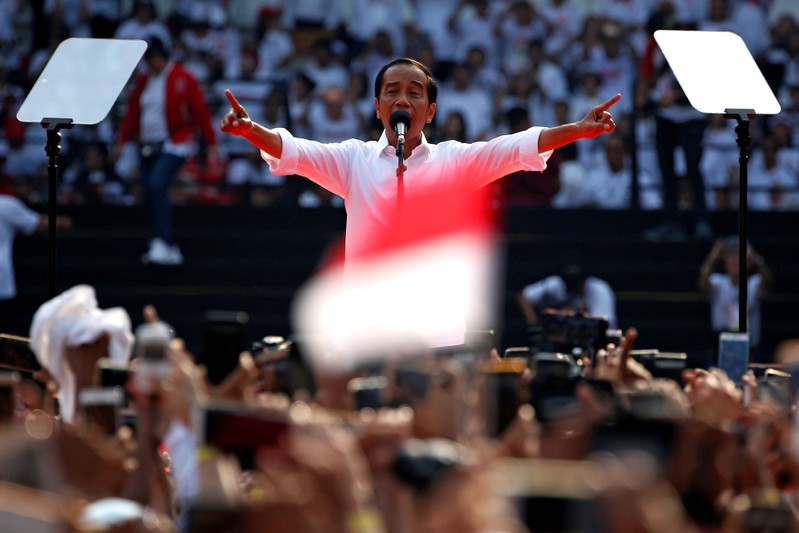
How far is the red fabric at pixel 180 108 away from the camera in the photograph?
11.4 meters

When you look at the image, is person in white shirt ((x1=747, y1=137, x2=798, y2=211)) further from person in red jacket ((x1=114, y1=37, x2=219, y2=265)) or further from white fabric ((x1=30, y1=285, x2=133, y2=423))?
white fabric ((x1=30, y1=285, x2=133, y2=423))

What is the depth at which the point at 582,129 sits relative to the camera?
545 centimetres

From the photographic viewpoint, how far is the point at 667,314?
38.8 feet

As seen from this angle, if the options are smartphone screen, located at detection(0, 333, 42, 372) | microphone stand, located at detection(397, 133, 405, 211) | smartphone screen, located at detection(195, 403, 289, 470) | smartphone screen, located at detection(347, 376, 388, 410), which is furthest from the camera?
microphone stand, located at detection(397, 133, 405, 211)

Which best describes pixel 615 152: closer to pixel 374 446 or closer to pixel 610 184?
pixel 610 184

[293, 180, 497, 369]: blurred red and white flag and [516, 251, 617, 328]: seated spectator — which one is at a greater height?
[293, 180, 497, 369]: blurred red and white flag

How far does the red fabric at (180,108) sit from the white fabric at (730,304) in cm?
362

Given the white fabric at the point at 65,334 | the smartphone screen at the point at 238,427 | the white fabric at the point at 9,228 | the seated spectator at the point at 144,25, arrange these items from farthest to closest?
the seated spectator at the point at 144,25 < the white fabric at the point at 9,228 < the white fabric at the point at 65,334 < the smartphone screen at the point at 238,427

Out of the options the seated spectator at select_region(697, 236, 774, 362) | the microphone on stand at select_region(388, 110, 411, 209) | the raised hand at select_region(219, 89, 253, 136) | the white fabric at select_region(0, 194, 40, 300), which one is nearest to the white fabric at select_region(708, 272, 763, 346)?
the seated spectator at select_region(697, 236, 774, 362)

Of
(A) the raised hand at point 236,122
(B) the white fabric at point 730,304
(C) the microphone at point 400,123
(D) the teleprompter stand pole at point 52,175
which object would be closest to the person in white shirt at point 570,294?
(B) the white fabric at point 730,304

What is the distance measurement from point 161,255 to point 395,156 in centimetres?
663

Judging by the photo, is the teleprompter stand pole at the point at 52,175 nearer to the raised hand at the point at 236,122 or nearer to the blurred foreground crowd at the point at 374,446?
the raised hand at the point at 236,122

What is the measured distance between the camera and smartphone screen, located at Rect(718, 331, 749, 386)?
5328mm

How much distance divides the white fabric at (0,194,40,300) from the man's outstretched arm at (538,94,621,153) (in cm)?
658
